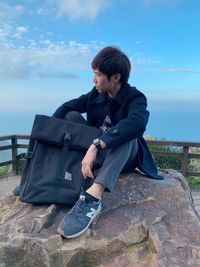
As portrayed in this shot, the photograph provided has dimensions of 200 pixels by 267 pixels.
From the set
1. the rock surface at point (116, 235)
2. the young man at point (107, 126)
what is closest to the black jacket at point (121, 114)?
the young man at point (107, 126)

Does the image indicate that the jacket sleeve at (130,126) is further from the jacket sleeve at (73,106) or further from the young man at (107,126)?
the jacket sleeve at (73,106)

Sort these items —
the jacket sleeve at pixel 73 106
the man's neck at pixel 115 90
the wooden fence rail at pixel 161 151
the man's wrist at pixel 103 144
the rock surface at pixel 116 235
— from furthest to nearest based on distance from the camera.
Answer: the wooden fence rail at pixel 161 151, the jacket sleeve at pixel 73 106, the man's neck at pixel 115 90, the man's wrist at pixel 103 144, the rock surface at pixel 116 235

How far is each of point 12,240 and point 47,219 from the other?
0.26 metres

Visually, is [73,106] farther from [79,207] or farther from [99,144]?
[79,207]

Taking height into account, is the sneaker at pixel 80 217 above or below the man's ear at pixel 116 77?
below

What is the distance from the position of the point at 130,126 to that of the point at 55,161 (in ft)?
1.77

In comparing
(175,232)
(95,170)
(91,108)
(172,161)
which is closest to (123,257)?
(175,232)

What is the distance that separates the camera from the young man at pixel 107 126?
2.33 meters

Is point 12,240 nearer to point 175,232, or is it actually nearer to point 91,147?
point 91,147

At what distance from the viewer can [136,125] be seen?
8.09 feet

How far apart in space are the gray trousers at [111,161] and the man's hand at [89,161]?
2.5 inches

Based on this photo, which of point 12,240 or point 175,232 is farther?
point 175,232

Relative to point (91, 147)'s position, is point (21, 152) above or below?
below

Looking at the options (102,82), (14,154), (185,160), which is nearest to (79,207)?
(102,82)
